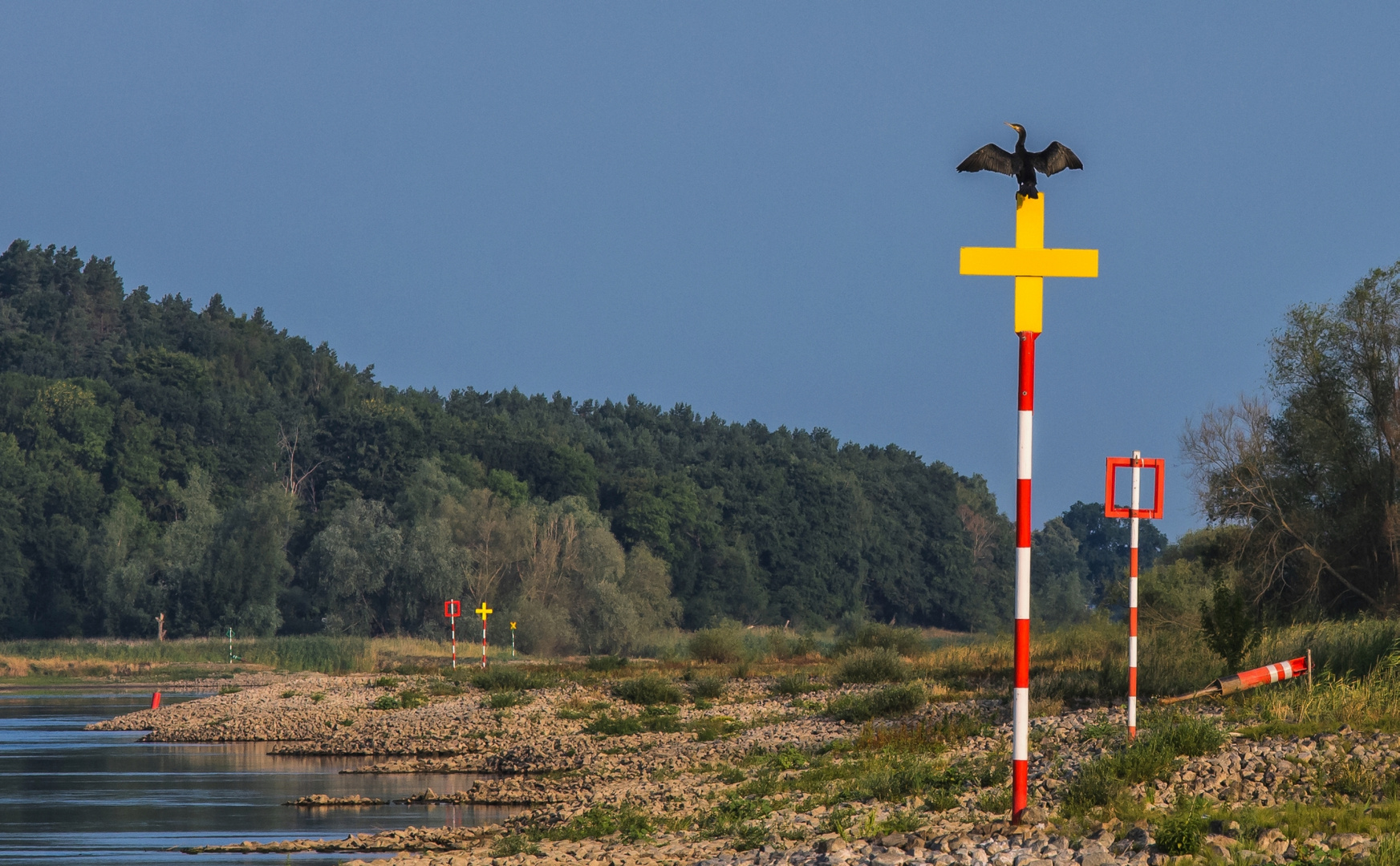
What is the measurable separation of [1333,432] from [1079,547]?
458 feet

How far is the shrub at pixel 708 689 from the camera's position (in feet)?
105

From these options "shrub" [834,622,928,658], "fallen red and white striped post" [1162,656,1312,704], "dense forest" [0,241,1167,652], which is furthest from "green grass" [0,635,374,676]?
"fallen red and white striped post" [1162,656,1312,704]

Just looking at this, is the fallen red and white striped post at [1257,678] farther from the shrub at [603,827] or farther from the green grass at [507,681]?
the green grass at [507,681]

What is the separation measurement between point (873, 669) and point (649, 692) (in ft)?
17.0

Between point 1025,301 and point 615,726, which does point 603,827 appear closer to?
point 1025,301

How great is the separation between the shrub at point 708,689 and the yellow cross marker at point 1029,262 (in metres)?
22.0

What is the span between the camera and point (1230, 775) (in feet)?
39.6

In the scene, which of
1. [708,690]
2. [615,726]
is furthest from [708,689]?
[615,726]

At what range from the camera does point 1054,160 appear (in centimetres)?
1016

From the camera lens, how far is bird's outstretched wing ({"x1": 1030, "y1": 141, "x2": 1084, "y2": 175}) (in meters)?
10.1

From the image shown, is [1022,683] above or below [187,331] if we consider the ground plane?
below

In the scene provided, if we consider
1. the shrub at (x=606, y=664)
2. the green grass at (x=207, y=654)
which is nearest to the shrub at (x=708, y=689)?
the shrub at (x=606, y=664)

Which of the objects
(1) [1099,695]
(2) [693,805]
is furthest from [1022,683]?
(1) [1099,695]

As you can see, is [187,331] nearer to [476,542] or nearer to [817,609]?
[476,542]
